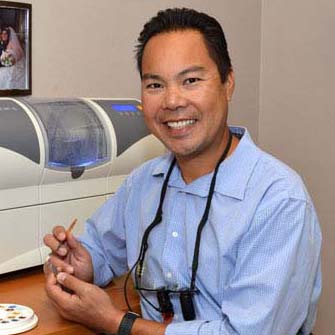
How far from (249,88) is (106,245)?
1.19m

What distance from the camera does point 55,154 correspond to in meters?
1.46

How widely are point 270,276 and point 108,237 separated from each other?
19.7 inches

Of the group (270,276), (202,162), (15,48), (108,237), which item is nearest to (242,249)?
(270,276)

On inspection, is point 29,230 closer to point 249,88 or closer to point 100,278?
point 100,278

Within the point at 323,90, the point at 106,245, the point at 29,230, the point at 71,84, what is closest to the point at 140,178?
the point at 106,245

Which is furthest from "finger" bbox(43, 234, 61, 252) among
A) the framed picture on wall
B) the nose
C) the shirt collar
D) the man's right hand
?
the framed picture on wall

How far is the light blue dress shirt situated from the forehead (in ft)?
0.63

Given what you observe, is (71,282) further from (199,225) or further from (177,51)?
(177,51)

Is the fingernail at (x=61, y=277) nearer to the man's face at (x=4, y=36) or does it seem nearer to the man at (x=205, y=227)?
the man at (x=205, y=227)

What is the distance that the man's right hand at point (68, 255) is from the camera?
52.0 inches

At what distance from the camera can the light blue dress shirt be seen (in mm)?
1062

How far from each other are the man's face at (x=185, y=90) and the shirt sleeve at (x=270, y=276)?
0.67 ft

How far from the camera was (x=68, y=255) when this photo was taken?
1.38 meters

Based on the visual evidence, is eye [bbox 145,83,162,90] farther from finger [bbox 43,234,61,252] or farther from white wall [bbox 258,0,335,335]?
white wall [bbox 258,0,335,335]
